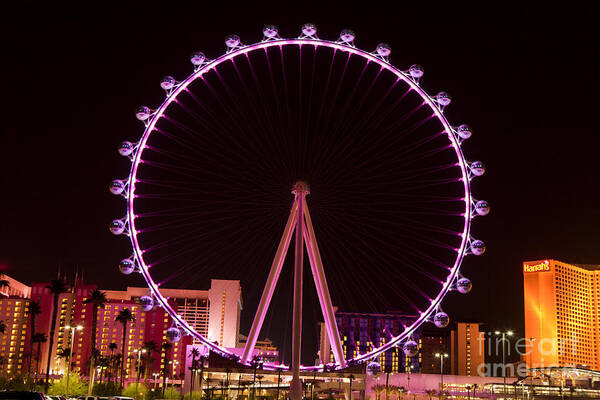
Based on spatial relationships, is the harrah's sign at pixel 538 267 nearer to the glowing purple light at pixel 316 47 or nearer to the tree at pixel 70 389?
the tree at pixel 70 389

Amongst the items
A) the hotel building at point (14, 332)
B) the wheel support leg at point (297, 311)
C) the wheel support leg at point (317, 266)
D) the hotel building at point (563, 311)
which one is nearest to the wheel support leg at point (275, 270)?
the wheel support leg at point (297, 311)

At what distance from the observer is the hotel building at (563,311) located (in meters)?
159

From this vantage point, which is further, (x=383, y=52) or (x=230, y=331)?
(x=230, y=331)

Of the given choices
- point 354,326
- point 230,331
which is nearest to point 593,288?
point 354,326

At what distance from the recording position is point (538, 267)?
16638cm

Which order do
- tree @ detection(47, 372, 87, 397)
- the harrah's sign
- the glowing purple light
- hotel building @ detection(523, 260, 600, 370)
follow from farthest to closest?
A: 1. the harrah's sign
2. hotel building @ detection(523, 260, 600, 370)
3. tree @ detection(47, 372, 87, 397)
4. the glowing purple light

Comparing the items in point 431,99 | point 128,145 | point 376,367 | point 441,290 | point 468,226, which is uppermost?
point 431,99

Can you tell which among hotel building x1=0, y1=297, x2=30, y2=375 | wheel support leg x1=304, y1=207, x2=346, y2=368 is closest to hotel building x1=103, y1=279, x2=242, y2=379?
hotel building x1=0, y1=297, x2=30, y2=375

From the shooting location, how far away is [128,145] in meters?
36.0

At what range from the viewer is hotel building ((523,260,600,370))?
522 feet

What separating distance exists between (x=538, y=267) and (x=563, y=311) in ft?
35.0

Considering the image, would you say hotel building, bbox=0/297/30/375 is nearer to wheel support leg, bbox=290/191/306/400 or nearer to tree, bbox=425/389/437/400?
tree, bbox=425/389/437/400

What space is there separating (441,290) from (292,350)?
7.91m

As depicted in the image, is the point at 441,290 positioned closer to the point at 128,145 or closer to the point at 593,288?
the point at 128,145
